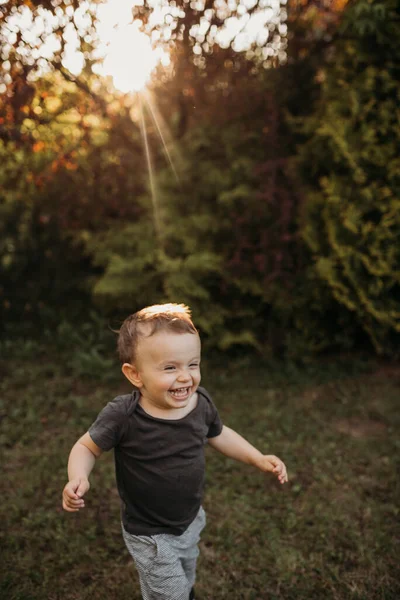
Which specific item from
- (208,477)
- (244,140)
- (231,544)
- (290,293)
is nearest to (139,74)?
(244,140)

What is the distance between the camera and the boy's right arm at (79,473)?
1757mm

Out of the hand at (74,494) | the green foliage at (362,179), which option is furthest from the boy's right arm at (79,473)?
the green foliage at (362,179)

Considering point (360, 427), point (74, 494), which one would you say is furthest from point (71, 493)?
point (360, 427)

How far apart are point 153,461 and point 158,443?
71 mm

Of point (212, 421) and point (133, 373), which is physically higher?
point (133, 373)

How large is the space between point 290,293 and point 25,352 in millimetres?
2516

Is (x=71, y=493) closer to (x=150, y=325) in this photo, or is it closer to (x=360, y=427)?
(x=150, y=325)

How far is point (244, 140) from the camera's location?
A: 16.8 ft

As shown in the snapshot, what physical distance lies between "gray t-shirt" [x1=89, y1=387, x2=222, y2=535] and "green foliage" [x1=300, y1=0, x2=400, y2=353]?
288 centimetres

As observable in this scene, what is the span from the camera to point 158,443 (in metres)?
1.95

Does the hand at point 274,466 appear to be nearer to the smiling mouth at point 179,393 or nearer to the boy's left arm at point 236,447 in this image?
the boy's left arm at point 236,447

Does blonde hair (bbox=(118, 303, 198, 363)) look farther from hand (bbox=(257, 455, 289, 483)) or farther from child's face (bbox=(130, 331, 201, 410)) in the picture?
hand (bbox=(257, 455, 289, 483))

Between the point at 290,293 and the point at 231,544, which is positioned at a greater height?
the point at 290,293

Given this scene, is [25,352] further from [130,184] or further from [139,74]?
[139,74]
